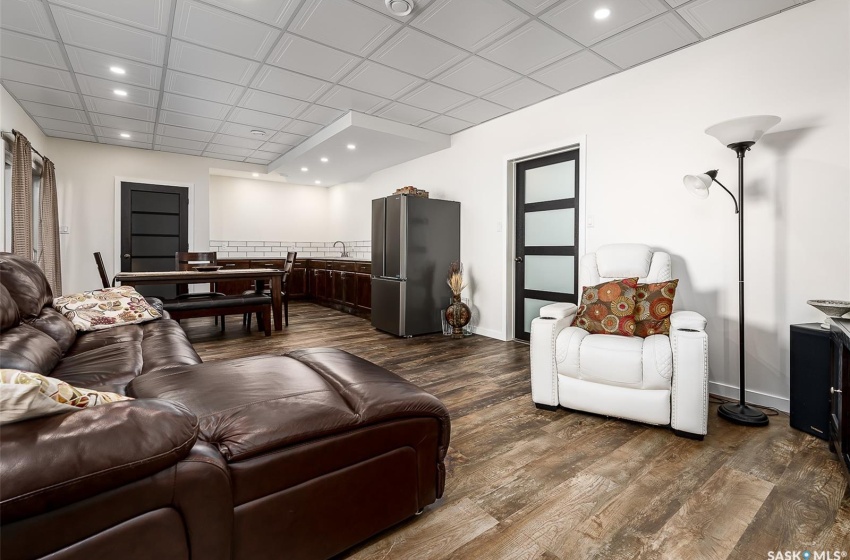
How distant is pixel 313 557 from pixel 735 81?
364 cm

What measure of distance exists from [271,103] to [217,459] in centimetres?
408

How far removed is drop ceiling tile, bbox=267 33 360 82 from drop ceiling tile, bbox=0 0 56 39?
4.62 ft

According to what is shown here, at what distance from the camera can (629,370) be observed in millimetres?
2232

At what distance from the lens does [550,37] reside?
113 inches

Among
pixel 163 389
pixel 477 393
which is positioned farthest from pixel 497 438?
pixel 163 389

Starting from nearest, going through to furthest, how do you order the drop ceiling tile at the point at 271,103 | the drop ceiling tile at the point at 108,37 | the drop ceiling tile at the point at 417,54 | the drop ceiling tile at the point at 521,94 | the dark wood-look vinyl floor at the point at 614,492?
the dark wood-look vinyl floor at the point at 614,492 → the drop ceiling tile at the point at 108,37 → the drop ceiling tile at the point at 417,54 → the drop ceiling tile at the point at 521,94 → the drop ceiling tile at the point at 271,103

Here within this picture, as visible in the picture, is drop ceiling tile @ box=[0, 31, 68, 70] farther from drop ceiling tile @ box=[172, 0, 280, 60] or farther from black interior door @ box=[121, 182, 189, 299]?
black interior door @ box=[121, 182, 189, 299]

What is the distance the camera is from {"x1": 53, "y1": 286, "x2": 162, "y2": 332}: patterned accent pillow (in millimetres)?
2582

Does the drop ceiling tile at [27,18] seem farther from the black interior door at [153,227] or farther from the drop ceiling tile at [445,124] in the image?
the black interior door at [153,227]

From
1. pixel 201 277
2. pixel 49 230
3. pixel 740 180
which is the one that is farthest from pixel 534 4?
pixel 49 230

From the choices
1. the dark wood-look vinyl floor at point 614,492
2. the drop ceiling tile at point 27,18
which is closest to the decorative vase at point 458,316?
the dark wood-look vinyl floor at point 614,492

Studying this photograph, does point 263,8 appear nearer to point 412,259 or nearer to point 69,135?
point 412,259

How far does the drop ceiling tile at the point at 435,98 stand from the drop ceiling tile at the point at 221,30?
140cm

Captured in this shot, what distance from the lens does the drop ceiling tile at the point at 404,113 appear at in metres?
4.27
